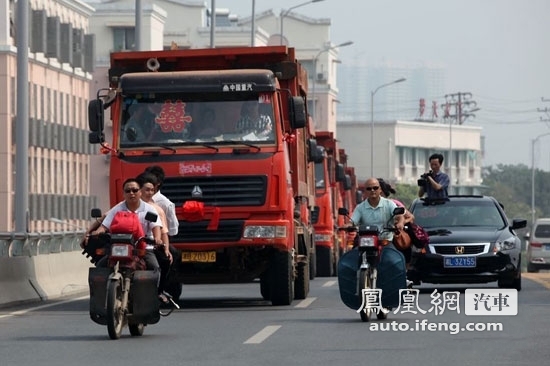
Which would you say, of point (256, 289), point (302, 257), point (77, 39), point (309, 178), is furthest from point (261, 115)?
point (77, 39)

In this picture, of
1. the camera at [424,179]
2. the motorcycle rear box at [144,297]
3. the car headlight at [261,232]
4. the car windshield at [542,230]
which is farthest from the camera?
the car windshield at [542,230]

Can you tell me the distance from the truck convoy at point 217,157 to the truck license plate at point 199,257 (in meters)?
0.01

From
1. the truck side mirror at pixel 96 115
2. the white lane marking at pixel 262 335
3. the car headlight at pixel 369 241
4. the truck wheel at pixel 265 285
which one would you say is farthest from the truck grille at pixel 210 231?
the white lane marking at pixel 262 335

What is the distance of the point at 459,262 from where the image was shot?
2705 cm

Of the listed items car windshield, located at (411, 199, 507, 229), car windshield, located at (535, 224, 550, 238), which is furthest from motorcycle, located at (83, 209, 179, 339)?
car windshield, located at (535, 224, 550, 238)

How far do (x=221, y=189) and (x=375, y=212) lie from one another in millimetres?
3789

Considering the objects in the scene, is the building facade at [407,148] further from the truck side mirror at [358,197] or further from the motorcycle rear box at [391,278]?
the motorcycle rear box at [391,278]

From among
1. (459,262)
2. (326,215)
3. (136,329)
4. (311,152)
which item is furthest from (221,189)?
(326,215)

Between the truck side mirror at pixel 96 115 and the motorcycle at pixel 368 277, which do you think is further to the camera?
the truck side mirror at pixel 96 115

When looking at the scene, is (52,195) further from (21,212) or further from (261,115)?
(261,115)

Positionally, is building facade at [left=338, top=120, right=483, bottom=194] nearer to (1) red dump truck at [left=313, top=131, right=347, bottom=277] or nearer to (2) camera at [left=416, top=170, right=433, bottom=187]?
(1) red dump truck at [left=313, top=131, right=347, bottom=277]

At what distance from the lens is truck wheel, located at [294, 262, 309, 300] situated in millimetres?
25719

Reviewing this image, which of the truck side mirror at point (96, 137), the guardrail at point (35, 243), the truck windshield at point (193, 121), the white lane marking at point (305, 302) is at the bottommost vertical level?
the white lane marking at point (305, 302)

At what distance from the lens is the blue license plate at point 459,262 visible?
27.0 metres
